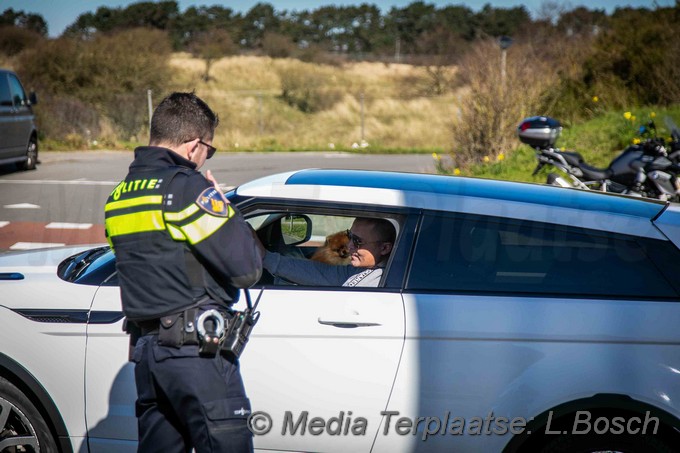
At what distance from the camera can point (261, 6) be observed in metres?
73.8

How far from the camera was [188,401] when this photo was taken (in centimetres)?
261

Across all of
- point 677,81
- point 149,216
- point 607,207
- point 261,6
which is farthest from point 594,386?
point 261,6

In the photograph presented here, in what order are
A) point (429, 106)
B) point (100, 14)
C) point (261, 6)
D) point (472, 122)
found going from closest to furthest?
point (472, 122)
point (429, 106)
point (100, 14)
point (261, 6)

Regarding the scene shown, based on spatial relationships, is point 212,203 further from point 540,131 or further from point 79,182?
point 79,182

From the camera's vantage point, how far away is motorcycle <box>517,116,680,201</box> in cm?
880

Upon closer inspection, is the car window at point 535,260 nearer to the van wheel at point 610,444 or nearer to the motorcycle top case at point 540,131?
the van wheel at point 610,444

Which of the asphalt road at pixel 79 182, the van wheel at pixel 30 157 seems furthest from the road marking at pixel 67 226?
the van wheel at pixel 30 157

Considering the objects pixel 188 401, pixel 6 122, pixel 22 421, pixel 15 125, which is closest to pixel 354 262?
pixel 188 401

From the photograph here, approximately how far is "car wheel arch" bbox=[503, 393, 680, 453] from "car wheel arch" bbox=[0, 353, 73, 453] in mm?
1849

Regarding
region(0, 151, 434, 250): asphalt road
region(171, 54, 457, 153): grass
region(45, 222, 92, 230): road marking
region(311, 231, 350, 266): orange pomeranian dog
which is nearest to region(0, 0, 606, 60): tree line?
region(171, 54, 457, 153): grass

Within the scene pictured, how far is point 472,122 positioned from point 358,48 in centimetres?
6363

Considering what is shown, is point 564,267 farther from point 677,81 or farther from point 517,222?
point 677,81

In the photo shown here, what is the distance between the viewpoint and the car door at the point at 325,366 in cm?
308

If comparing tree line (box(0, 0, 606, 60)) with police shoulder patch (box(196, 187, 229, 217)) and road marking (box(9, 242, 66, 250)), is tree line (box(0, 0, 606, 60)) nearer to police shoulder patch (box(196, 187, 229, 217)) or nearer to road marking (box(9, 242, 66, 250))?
road marking (box(9, 242, 66, 250))
